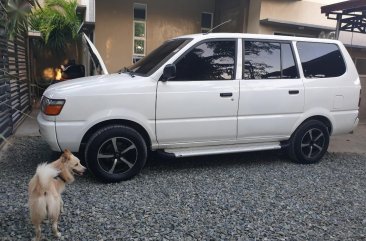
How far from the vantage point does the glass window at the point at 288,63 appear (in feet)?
16.3

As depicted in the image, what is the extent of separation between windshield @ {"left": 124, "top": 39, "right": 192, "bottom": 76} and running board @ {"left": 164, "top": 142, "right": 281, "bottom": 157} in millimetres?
1134

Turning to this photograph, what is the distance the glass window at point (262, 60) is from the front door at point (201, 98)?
23cm

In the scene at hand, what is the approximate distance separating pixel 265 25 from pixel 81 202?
22.9ft

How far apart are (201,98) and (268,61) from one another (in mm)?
1285

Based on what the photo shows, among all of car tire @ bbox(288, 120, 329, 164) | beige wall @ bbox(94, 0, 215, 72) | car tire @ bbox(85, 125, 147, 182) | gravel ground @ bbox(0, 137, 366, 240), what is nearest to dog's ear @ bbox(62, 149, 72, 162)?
gravel ground @ bbox(0, 137, 366, 240)

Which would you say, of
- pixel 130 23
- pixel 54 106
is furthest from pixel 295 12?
pixel 54 106

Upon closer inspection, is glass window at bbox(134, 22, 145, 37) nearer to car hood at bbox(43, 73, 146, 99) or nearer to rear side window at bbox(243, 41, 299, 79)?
rear side window at bbox(243, 41, 299, 79)

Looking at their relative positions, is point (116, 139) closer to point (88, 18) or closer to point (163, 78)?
point (163, 78)

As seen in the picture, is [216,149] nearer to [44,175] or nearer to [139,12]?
[44,175]

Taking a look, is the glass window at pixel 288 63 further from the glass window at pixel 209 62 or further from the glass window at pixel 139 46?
the glass window at pixel 139 46

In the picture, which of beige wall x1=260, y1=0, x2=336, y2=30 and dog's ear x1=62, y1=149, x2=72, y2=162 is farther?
beige wall x1=260, y1=0, x2=336, y2=30

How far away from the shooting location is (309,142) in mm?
5270

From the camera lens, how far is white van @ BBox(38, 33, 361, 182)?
3988 mm

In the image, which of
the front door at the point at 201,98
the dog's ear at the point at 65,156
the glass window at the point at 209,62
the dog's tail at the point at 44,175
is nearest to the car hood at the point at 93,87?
the front door at the point at 201,98
